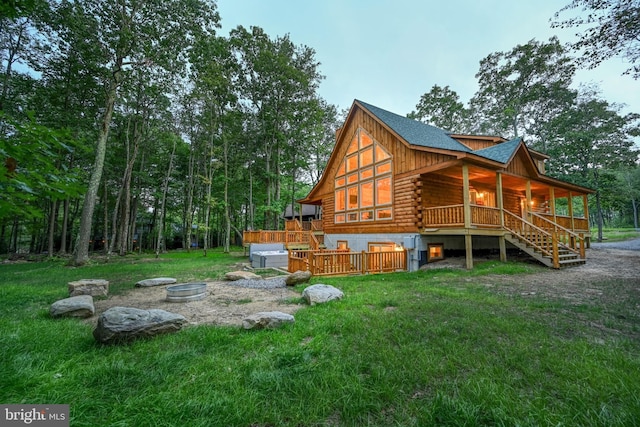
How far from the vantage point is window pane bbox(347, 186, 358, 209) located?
14.0m

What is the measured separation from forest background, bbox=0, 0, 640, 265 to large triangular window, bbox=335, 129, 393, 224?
23.9ft

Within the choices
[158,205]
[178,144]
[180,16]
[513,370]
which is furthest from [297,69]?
[513,370]

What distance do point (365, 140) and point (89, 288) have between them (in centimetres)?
1277

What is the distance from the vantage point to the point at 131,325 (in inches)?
130

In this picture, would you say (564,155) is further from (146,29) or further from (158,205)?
(158,205)

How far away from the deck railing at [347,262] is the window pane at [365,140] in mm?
6383

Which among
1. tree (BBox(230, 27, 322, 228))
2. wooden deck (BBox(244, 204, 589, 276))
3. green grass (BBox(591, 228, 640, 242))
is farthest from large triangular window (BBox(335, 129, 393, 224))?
green grass (BBox(591, 228, 640, 242))

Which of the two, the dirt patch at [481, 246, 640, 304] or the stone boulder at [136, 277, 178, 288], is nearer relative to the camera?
the dirt patch at [481, 246, 640, 304]

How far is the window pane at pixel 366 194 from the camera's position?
1299 cm

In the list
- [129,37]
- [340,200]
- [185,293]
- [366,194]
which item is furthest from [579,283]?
[129,37]

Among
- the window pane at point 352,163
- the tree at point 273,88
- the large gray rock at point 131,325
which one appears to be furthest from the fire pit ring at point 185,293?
the tree at point 273,88

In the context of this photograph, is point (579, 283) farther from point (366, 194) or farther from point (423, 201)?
point (366, 194)

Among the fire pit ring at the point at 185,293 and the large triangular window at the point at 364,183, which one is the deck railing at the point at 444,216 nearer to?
the large triangular window at the point at 364,183

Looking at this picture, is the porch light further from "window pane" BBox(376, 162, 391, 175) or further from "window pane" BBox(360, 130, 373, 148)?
"window pane" BBox(360, 130, 373, 148)
